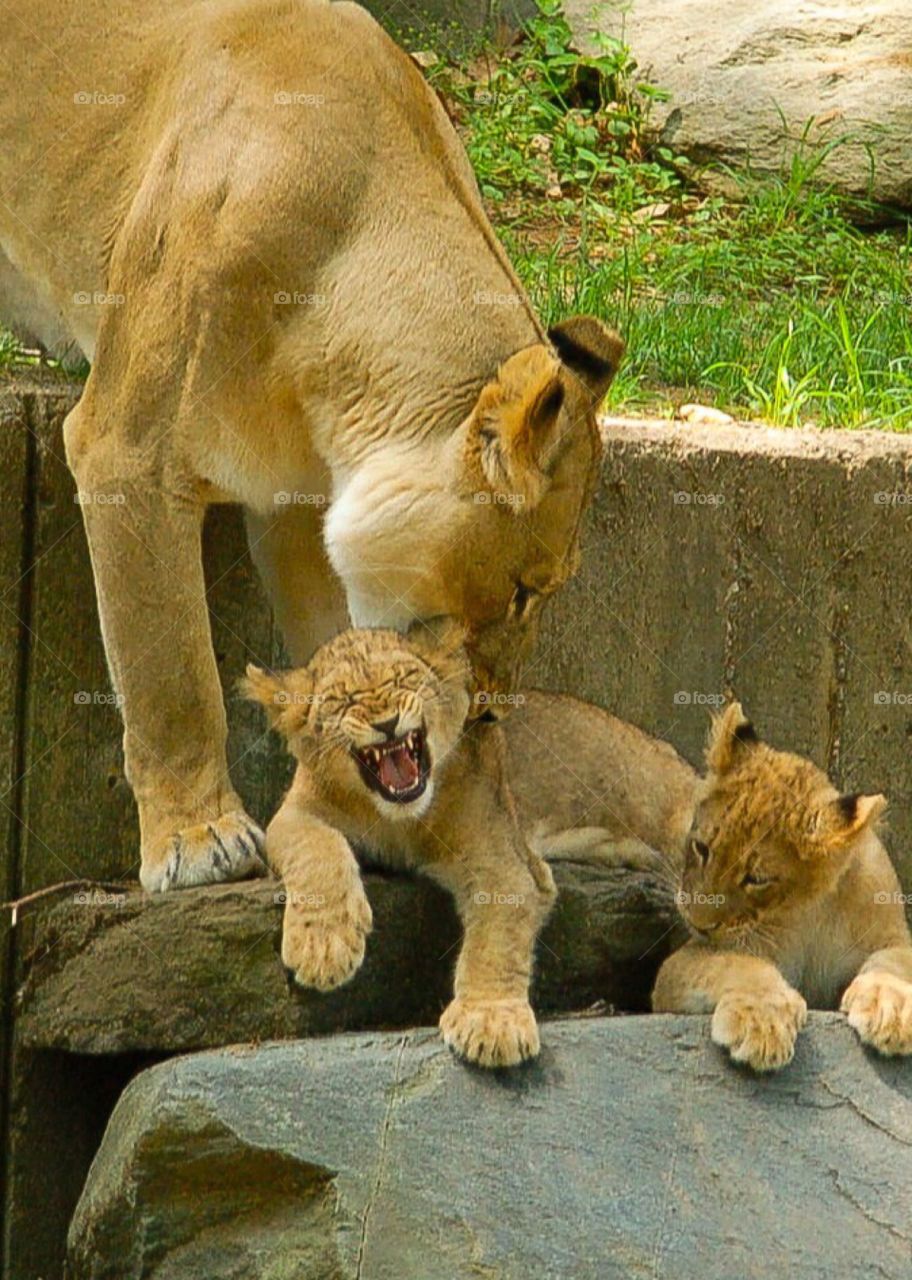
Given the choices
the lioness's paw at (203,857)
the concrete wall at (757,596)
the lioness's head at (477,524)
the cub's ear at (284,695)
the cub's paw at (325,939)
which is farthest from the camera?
the concrete wall at (757,596)

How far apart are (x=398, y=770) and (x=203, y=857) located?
696mm

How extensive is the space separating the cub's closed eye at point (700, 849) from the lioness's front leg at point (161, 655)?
3.41 ft

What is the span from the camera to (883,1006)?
16.7ft

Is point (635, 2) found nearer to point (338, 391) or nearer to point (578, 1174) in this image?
point (338, 391)

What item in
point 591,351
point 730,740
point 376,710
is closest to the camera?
point 376,710

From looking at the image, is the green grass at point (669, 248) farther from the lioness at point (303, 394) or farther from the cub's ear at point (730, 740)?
the cub's ear at point (730, 740)

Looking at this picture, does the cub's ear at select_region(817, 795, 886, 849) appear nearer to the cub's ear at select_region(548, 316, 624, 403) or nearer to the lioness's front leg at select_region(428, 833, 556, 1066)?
the lioness's front leg at select_region(428, 833, 556, 1066)

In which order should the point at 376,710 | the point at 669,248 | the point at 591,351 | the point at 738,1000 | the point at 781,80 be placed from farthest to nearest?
the point at 781,80
the point at 669,248
the point at 591,351
the point at 738,1000
the point at 376,710

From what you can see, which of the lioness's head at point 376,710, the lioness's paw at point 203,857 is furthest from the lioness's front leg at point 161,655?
the lioness's head at point 376,710

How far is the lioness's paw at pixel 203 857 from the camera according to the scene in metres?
5.34

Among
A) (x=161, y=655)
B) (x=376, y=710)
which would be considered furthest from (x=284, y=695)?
(x=161, y=655)

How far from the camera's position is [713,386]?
7.46m

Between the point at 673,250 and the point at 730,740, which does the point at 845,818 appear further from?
the point at 673,250

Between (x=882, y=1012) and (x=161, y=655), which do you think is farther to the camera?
(x=161, y=655)
